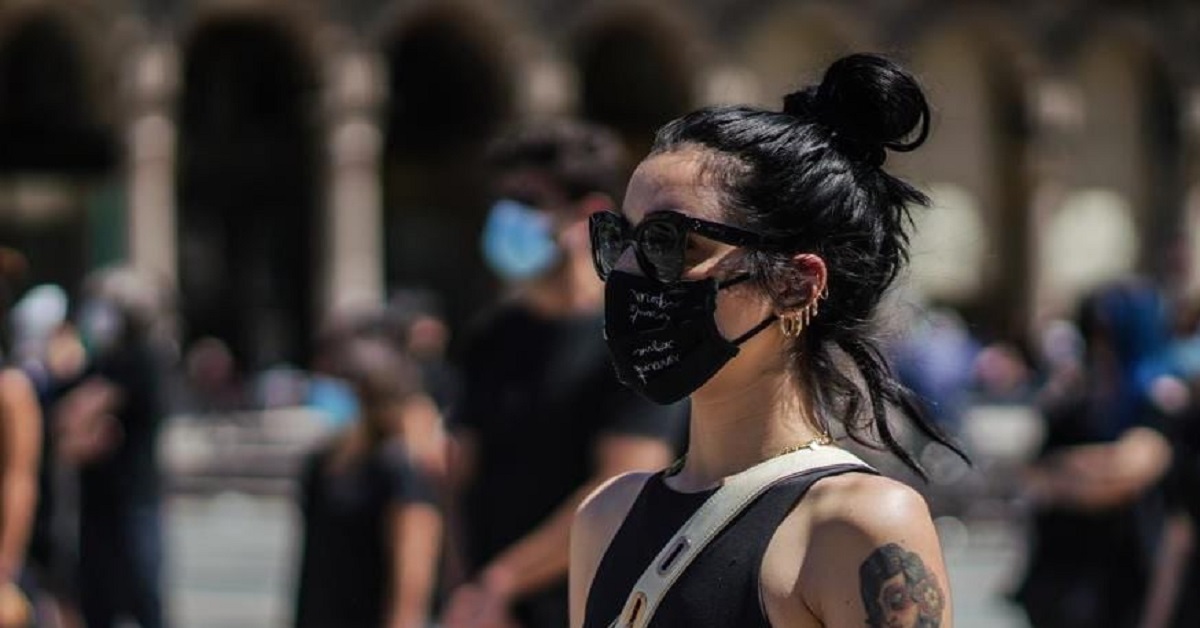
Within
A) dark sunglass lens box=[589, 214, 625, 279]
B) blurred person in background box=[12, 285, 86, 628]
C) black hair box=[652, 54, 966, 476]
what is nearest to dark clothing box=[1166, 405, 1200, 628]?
black hair box=[652, 54, 966, 476]

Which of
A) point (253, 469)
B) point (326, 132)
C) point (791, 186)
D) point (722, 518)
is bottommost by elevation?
point (253, 469)

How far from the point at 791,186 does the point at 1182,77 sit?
29.7 meters

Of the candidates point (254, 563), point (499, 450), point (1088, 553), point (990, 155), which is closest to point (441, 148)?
point (990, 155)

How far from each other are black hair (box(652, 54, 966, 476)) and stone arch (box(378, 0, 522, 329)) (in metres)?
25.8

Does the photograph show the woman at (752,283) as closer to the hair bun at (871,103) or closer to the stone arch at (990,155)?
the hair bun at (871,103)

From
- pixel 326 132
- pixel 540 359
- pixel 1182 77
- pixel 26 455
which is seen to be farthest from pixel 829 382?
pixel 1182 77

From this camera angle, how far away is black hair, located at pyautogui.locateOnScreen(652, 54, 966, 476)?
2373 mm

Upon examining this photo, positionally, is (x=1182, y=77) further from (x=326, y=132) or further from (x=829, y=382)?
(x=829, y=382)

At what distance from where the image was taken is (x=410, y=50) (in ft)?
97.4

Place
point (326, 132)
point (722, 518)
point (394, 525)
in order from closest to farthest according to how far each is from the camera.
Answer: point (722, 518) → point (394, 525) → point (326, 132)

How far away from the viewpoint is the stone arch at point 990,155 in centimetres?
3003

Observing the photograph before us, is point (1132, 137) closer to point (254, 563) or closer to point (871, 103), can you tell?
point (254, 563)

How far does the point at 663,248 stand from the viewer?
2.40 meters

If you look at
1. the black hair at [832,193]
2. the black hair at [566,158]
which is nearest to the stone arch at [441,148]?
the black hair at [566,158]
